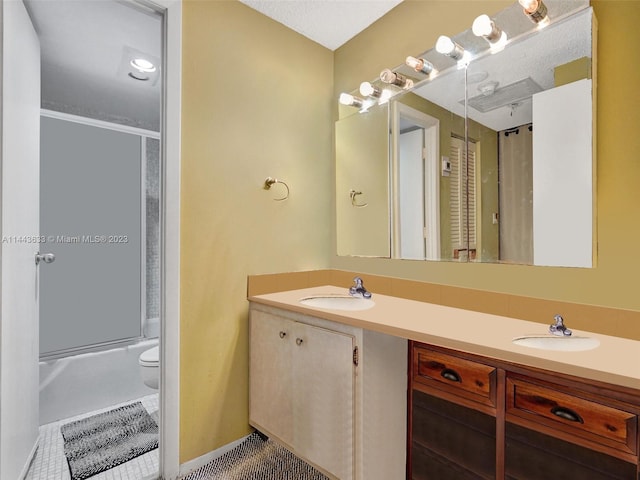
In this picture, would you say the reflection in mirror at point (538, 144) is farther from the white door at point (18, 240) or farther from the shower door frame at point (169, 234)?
the white door at point (18, 240)

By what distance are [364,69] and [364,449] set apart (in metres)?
1.99

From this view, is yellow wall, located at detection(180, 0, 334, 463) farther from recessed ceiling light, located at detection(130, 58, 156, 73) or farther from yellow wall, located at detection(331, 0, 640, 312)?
yellow wall, located at detection(331, 0, 640, 312)

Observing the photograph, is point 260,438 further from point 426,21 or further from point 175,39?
point 426,21

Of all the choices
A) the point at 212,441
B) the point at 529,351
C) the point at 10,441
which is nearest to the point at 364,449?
the point at 529,351

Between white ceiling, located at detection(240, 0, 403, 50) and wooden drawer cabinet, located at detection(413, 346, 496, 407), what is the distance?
5.86 feet

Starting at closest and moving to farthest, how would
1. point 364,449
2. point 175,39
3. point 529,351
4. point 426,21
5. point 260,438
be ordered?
point 529,351 < point 364,449 < point 175,39 < point 426,21 < point 260,438

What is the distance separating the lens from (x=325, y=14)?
6.20ft

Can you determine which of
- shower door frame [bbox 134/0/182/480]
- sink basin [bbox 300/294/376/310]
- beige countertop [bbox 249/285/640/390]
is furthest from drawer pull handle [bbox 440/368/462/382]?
shower door frame [bbox 134/0/182/480]

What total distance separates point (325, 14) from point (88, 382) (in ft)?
9.29

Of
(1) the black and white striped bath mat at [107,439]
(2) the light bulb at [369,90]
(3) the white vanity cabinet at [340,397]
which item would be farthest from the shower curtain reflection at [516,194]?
(1) the black and white striped bath mat at [107,439]

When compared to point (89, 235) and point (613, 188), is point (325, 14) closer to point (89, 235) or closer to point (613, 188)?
point (613, 188)

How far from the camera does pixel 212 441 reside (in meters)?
1.71

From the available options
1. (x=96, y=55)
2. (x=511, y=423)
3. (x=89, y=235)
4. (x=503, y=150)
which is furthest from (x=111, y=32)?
(x=511, y=423)

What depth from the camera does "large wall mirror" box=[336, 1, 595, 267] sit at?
4.01ft
